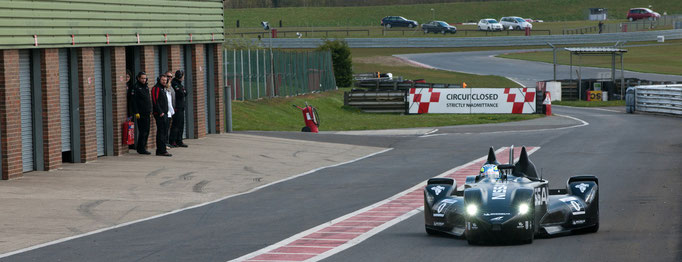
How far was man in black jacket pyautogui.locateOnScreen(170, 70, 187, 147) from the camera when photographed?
25716 millimetres

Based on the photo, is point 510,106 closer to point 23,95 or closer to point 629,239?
point 23,95

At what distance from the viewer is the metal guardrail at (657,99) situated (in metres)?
41.3

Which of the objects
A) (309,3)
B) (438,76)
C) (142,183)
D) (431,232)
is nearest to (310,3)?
(309,3)

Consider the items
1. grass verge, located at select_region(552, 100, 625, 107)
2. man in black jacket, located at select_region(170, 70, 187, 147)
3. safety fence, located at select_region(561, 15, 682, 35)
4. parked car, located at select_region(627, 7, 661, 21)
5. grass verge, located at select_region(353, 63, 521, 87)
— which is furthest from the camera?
parked car, located at select_region(627, 7, 661, 21)

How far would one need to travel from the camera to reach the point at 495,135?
31703 millimetres

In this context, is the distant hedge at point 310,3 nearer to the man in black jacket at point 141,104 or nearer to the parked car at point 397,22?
the parked car at point 397,22

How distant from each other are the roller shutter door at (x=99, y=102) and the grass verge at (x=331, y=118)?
10.7 meters

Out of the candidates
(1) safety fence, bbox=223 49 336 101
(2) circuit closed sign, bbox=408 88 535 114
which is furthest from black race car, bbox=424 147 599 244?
(2) circuit closed sign, bbox=408 88 535 114

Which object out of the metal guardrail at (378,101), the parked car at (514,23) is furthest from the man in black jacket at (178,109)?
the parked car at (514,23)

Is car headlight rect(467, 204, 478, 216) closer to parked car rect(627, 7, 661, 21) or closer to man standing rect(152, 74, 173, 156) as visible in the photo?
man standing rect(152, 74, 173, 156)

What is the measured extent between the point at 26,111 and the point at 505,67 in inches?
2422

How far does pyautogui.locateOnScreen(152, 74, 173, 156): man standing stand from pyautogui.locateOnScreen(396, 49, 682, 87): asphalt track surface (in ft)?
144

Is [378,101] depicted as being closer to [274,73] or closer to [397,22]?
[274,73]

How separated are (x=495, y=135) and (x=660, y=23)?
88749 mm
